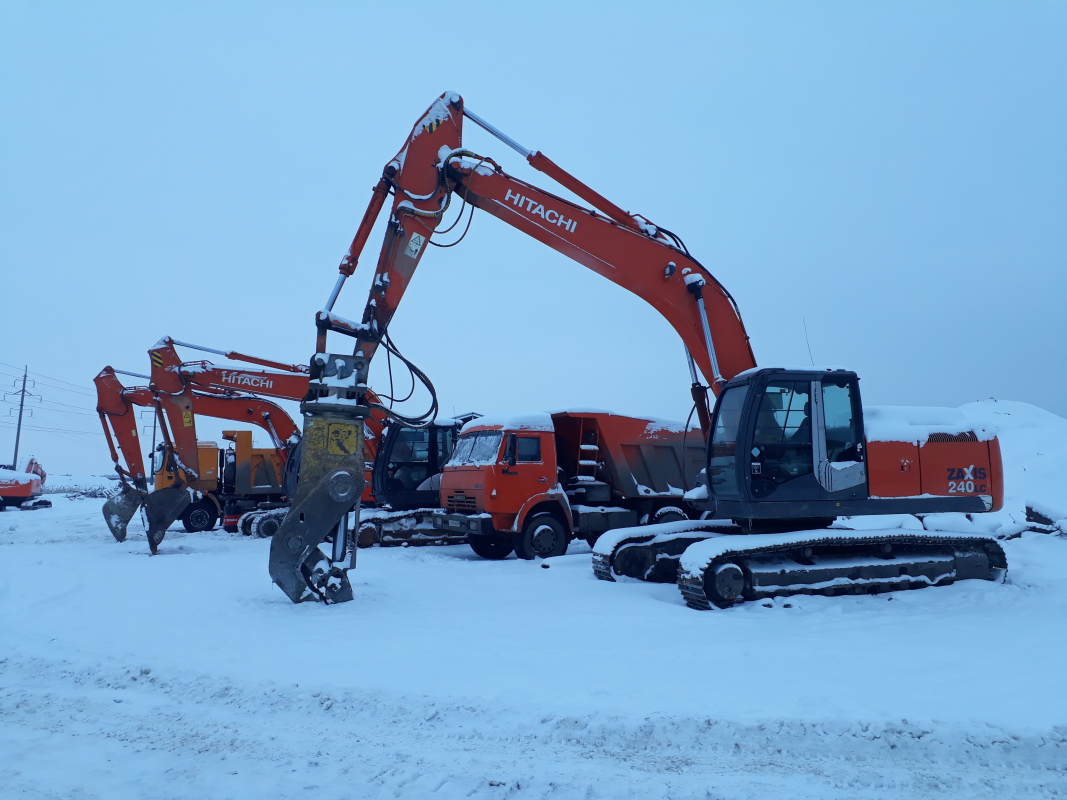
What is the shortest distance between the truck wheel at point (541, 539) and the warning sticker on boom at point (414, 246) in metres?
5.19

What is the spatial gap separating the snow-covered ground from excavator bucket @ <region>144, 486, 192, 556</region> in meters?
5.51

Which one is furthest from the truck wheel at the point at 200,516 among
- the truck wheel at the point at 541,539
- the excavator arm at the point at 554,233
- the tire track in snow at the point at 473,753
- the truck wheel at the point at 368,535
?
the tire track in snow at the point at 473,753

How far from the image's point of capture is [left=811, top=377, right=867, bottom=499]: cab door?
25.9 feet

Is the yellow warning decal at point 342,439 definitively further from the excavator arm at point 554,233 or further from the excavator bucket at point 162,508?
the excavator bucket at point 162,508

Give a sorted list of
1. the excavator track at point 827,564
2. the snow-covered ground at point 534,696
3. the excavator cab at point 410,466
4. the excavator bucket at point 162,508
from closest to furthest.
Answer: the snow-covered ground at point 534,696
the excavator track at point 827,564
the excavator bucket at point 162,508
the excavator cab at point 410,466

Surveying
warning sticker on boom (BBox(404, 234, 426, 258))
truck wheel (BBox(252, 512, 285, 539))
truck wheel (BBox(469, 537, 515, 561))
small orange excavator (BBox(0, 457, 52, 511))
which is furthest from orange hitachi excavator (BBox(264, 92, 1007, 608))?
small orange excavator (BBox(0, 457, 52, 511))

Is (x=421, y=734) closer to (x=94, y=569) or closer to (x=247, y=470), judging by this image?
(x=94, y=569)

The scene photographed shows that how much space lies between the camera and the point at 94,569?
1066 centimetres

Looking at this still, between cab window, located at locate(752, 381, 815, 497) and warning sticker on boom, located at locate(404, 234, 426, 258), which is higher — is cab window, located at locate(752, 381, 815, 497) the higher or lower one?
the lower one

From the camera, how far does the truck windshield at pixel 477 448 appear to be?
12078 millimetres

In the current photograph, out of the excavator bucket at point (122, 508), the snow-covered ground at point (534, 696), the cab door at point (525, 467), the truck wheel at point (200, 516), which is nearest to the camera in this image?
the snow-covered ground at point (534, 696)

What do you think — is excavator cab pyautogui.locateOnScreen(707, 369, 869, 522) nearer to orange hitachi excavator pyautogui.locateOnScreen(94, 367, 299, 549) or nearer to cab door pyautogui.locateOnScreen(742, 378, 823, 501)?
cab door pyautogui.locateOnScreen(742, 378, 823, 501)

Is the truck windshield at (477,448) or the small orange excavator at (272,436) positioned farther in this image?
the small orange excavator at (272,436)

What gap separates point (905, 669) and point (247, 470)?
18.2m
